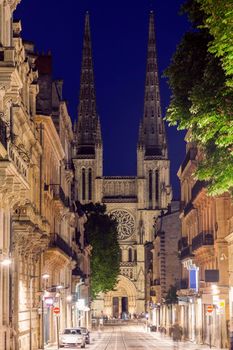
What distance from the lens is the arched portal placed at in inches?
7505

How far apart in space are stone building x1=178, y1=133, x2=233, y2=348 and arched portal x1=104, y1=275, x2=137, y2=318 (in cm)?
10091

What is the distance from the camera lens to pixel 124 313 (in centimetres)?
19150

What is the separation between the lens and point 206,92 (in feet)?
76.0

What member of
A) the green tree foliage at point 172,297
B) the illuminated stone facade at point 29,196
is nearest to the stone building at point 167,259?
the green tree foliage at point 172,297

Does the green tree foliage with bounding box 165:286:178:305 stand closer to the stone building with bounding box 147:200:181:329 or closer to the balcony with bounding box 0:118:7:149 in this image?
the stone building with bounding box 147:200:181:329

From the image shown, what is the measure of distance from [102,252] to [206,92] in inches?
3577

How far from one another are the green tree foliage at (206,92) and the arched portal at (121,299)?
16325 cm

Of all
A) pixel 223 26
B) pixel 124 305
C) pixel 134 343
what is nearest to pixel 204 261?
pixel 134 343

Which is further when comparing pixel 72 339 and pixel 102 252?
pixel 102 252

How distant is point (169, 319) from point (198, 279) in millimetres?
33456

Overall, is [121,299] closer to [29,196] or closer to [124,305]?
[124,305]

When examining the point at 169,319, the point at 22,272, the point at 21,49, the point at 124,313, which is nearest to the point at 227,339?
the point at 22,272

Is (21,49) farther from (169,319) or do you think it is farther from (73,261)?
(169,319)

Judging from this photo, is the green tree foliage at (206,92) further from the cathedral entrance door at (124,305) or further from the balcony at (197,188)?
the cathedral entrance door at (124,305)
